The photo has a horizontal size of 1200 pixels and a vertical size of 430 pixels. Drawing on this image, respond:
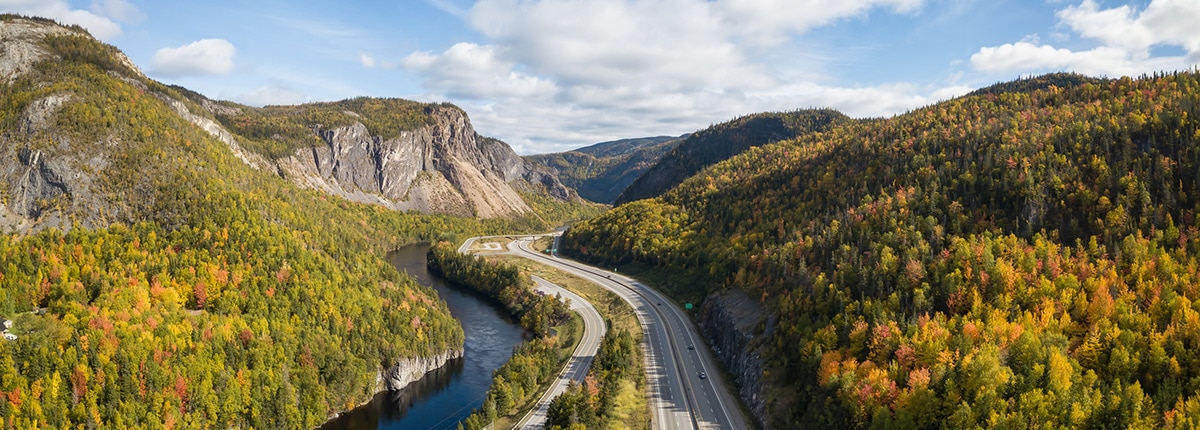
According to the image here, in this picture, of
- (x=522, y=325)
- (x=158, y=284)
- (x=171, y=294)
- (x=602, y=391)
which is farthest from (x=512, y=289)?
(x=158, y=284)

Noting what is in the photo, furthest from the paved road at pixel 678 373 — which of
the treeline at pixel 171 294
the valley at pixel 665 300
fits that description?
the treeline at pixel 171 294

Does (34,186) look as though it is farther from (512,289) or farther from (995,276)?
(995,276)

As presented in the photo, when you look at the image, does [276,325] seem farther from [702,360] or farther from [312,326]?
[702,360]

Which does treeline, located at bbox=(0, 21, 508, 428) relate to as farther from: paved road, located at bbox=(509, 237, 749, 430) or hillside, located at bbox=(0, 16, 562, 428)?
paved road, located at bbox=(509, 237, 749, 430)

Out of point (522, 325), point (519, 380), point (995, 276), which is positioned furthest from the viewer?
point (522, 325)

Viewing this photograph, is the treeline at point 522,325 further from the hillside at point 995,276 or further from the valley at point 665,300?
Answer: the hillside at point 995,276

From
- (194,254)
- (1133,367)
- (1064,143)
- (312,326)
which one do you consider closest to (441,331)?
(312,326)

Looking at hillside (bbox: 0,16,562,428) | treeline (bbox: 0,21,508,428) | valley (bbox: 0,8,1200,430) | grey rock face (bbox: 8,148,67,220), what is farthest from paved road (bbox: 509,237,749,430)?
grey rock face (bbox: 8,148,67,220)
